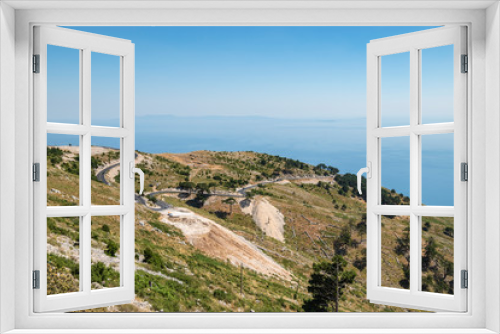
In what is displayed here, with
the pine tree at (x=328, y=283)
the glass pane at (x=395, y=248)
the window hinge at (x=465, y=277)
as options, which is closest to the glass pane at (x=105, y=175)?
the pine tree at (x=328, y=283)

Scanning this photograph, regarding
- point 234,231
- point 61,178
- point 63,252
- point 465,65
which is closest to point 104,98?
point 61,178

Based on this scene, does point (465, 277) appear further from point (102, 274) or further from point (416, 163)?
point (102, 274)

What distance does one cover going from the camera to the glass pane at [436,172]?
2338 millimetres

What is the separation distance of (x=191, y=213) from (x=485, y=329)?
658 inches

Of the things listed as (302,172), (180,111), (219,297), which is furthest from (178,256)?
(302,172)

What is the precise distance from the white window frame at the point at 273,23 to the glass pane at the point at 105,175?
13290 millimetres

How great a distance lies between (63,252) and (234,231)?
904cm

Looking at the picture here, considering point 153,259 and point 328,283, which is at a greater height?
point 153,259

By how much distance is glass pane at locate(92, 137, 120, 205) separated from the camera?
15.6m

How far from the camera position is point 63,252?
33.4 feet

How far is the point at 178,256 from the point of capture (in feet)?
52.1

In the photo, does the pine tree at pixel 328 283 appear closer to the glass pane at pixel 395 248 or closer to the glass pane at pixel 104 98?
the glass pane at pixel 395 248

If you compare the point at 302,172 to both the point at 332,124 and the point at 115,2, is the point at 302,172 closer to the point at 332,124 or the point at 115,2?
the point at 332,124

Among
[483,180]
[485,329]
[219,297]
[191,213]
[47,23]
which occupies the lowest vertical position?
[219,297]
